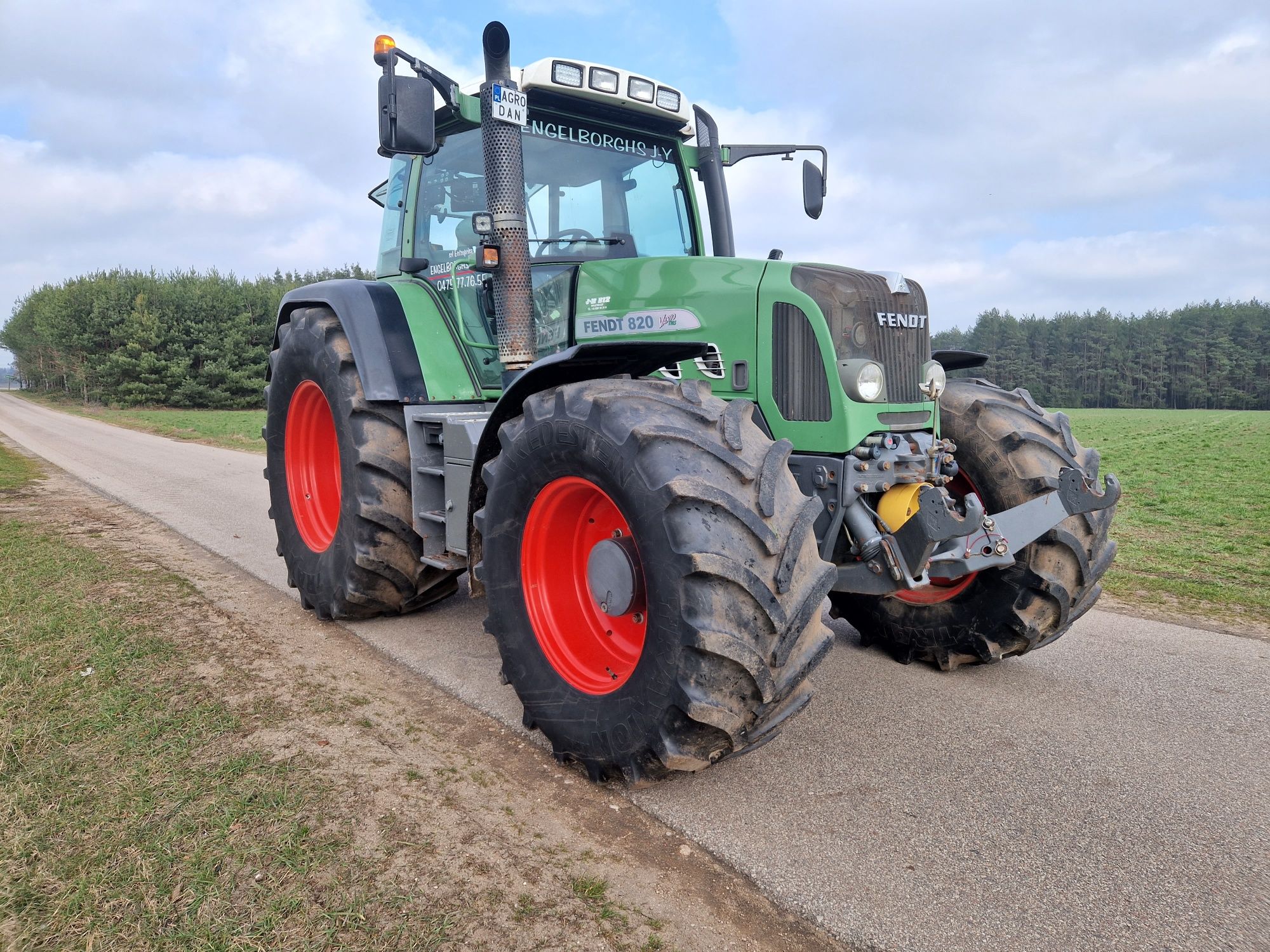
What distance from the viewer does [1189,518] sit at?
29.5 feet

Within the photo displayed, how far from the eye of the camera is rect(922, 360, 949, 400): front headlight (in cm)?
342

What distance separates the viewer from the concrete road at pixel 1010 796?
2229mm

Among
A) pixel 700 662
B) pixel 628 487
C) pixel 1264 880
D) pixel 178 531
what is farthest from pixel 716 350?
pixel 178 531

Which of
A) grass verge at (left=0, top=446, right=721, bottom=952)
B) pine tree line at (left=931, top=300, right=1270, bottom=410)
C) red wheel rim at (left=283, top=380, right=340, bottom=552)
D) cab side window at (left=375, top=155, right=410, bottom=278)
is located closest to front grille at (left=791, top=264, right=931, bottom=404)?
grass verge at (left=0, top=446, right=721, bottom=952)

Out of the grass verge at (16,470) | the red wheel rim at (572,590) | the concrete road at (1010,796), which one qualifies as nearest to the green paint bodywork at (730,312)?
the red wheel rim at (572,590)

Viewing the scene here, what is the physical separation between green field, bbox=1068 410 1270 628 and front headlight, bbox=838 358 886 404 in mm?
3315

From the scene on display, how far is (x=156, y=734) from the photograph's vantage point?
3.14 m

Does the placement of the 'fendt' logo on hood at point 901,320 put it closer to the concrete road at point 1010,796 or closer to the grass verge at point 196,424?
the concrete road at point 1010,796

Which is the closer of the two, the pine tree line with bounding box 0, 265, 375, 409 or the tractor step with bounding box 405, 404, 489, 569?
the tractor step with bounding box 405, 404, 489, 569

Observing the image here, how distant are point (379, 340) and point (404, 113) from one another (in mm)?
1322

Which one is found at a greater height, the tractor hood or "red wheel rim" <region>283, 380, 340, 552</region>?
the tractor hood

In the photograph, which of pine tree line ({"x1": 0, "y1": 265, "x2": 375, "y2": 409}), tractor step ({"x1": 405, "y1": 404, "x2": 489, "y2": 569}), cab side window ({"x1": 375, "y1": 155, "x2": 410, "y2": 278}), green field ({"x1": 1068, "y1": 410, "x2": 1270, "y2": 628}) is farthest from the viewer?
pine tree line ({"x1": 0, "y1": 265, "x2": 375, "y2": 409})

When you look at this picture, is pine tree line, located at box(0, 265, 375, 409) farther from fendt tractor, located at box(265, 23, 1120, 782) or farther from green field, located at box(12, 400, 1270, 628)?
fendt tractor, located at box(265, 23, 1120, 782)

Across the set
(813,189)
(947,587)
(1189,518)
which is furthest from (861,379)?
(1189,518)
